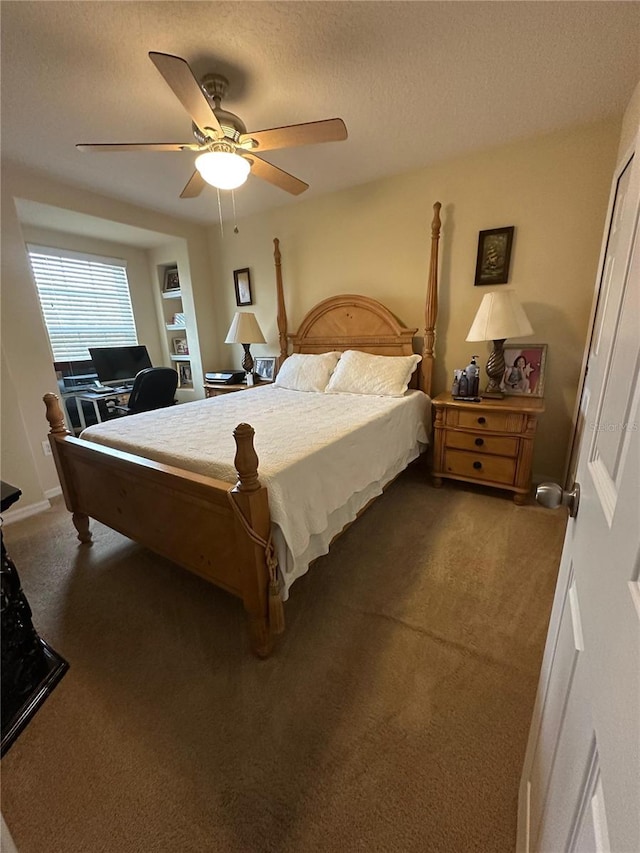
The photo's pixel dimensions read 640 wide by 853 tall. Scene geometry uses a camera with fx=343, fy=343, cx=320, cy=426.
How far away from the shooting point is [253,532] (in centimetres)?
123

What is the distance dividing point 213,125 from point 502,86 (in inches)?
59.1

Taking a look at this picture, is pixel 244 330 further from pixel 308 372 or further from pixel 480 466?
pixel 480 466

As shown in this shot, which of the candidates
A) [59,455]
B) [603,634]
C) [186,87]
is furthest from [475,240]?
[59,455]

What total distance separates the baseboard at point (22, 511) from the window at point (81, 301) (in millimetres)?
1817

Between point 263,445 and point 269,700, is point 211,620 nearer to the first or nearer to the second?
point 269,700

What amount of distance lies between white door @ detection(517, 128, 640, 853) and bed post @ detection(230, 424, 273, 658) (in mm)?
887

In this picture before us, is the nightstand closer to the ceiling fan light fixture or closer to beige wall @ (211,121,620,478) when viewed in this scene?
beige wall @ (211,121,620,478)

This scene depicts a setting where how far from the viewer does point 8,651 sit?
0.67 meters

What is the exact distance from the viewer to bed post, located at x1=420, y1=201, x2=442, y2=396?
8.61ft

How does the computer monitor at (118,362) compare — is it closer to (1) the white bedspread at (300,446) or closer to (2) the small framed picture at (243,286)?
(2) the small framed picture at (243,286)

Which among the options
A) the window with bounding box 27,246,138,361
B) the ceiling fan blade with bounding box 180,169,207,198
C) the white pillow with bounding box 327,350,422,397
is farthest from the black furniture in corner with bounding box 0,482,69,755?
the window with bounding box 27,246,138,361

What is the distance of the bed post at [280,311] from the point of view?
3.44 meters

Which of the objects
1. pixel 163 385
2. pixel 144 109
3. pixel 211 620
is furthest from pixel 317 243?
pixel 211 620

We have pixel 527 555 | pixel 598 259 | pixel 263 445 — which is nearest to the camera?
pixel 263 445
